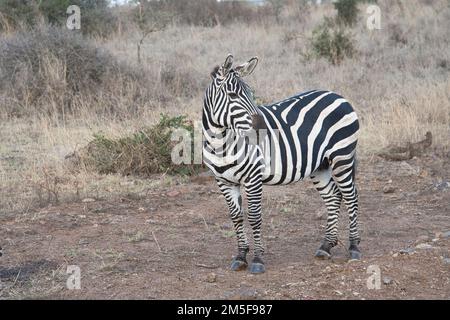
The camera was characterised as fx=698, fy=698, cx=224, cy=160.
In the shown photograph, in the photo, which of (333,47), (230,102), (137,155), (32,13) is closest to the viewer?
(230,102)

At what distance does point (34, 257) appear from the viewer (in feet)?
20.6

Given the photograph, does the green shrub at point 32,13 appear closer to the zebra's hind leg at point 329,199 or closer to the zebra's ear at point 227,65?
the zebra's hind leg at point 329,199

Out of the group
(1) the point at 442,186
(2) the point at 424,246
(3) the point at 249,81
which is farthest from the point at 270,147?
(3) the point at 249,81

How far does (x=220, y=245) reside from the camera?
22.1 ft

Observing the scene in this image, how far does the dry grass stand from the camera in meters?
A: 9.09

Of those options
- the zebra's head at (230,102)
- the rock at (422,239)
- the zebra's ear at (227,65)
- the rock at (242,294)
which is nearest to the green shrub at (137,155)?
the rock at (422,239)

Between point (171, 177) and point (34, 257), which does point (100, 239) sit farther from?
point (171, 177)

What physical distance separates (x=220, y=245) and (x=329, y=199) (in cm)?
116

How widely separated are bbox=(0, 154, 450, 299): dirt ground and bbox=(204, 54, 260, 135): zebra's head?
1.21m

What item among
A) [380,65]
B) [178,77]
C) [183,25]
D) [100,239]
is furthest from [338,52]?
[100,239]

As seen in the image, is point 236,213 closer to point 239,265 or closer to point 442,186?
point 239,265

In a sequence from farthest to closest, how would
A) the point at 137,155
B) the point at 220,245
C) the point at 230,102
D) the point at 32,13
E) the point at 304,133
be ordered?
the point at 32,13, the point at 137,155, the point at 220,245, the point at 304,133, the point at 230,102

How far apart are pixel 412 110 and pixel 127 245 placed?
628cm

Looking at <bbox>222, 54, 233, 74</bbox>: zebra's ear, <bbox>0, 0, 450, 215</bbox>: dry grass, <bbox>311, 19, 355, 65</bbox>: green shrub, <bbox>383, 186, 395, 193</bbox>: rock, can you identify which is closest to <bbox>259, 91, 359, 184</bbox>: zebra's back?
<bbox>222, 54, 233, 74</bbox>: zebra's ear
